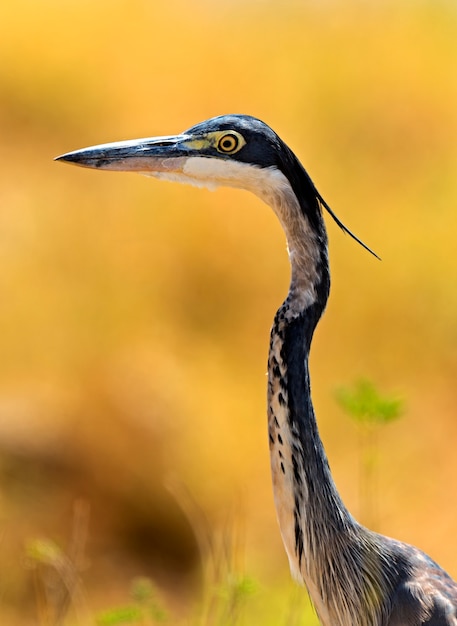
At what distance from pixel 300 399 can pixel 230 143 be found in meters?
0.56

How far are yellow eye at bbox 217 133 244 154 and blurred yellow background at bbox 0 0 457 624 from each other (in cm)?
277

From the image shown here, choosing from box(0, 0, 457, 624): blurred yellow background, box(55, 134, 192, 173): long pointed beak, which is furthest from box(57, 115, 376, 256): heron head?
box(0, 0, 457, 624): blurred yellow background

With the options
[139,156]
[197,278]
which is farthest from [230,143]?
[197,278]

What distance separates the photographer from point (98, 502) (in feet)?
18.3

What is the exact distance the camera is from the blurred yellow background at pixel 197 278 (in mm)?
5633

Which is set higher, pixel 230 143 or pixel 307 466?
pixel 230 143

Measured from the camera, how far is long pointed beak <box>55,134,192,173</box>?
235 centimetres

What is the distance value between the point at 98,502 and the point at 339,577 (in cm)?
332

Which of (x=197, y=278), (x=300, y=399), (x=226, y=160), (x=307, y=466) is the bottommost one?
(x=307, y=466)

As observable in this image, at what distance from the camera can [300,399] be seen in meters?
2.22

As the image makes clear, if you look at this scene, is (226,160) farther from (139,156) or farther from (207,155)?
(139,156)

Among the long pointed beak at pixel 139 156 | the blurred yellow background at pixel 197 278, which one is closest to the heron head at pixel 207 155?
the long pointed beak at pixel 139 156

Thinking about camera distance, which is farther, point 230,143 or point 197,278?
point 197,278

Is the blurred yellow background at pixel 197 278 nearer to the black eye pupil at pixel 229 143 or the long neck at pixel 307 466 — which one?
the long neck at pixel 307 466
